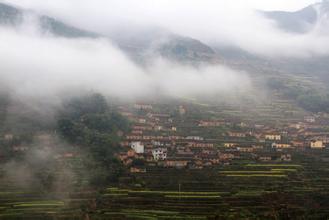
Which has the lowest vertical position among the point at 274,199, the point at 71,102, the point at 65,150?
the point at 274,199

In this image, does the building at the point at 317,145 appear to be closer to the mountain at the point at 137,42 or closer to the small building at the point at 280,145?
the small building at the point at 280,145

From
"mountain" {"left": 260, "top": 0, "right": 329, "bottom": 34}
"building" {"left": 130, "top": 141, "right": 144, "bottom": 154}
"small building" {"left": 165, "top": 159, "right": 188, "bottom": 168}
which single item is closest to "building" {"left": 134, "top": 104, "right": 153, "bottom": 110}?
"building" {"left": 130, "top": 141, "right": 144, "bottom": 154}

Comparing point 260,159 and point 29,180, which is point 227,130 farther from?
point 29,180

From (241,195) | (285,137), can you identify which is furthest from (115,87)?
Answer: (241,195)

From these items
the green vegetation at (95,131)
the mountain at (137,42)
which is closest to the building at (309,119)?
the green vegetation at (95,131)

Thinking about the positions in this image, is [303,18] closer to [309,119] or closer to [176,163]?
[309,119]

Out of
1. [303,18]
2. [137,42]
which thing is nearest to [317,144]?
[137,42]
